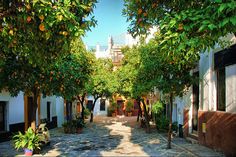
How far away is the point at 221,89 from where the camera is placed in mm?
13867

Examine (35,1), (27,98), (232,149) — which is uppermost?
(35,1)

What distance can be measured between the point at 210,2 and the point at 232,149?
784 centimetres

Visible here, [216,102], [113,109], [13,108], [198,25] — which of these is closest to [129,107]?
[113,109]

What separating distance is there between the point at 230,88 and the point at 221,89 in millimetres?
1222

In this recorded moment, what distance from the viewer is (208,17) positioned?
5102 millimetres

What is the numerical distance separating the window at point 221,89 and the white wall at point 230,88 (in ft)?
1.87

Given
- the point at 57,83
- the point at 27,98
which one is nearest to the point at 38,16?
the point at 57,83

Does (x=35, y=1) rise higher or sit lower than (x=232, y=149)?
higher

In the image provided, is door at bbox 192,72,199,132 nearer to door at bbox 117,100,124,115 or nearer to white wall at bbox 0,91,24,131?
white wall at bbox 0,91,24,131

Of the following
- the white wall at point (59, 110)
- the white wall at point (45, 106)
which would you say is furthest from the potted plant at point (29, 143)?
the white wall at point (59, 110)

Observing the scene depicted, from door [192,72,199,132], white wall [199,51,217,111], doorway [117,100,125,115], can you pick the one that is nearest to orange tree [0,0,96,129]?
white wall [199,51,217,111]

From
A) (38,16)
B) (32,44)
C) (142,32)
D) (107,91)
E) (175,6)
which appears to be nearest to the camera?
(38,16)

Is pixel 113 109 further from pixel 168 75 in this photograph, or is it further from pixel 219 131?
pixel 219 131

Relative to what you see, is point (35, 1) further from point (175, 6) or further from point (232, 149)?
point (232, 149)
